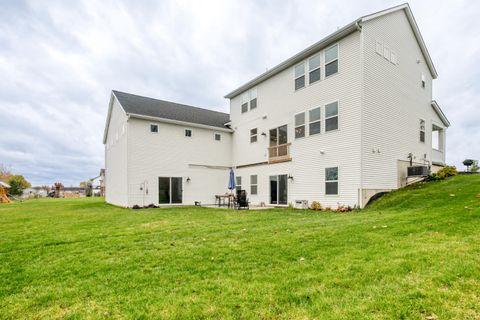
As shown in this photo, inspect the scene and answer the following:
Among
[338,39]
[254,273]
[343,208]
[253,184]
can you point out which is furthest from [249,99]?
→ [254,273]

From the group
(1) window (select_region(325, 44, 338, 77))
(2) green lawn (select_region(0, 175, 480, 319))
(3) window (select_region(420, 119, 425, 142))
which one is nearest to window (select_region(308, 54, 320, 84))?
(1) window (select_region(325, 44, 338, 77))

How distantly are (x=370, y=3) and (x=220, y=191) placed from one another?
52.2 feet

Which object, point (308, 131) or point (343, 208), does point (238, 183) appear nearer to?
point (308, 131)

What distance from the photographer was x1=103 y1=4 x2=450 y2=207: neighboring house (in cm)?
1173

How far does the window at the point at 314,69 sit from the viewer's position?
A: 13.3m

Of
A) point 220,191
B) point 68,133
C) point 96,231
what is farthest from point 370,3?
point 68,133

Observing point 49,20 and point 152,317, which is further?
point 49,20

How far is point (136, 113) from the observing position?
16.0 metres

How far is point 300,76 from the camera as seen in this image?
14.3 metres

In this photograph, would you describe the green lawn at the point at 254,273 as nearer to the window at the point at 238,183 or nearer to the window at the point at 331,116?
the window at the point at 331,116

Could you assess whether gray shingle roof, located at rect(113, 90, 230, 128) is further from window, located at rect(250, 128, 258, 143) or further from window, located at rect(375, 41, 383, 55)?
window, located at rect(375, 41, 383, 55)

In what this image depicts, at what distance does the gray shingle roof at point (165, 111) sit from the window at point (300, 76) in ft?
23.5

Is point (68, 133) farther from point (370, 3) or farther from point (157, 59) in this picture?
point (370, 3)

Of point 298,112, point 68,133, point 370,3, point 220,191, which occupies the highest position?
point 370,3
